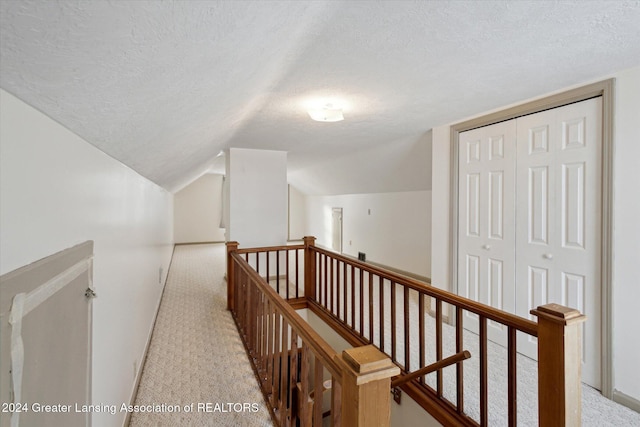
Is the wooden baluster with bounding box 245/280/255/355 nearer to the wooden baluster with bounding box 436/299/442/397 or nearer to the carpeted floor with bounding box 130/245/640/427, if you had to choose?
the carpeted floor with bounding box 130/245/640/427

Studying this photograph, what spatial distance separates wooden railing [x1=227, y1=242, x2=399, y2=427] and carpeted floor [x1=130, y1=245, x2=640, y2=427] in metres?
0.15

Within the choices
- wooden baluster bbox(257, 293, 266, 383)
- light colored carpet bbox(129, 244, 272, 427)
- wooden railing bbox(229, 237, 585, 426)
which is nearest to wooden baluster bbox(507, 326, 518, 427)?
wooden railing bbox(229, 237, 585, 426)

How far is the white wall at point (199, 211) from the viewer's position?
27.8 feet

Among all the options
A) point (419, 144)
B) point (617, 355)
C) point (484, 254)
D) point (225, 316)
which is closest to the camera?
point (617, 355)

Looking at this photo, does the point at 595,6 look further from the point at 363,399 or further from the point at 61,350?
the point at 61,350

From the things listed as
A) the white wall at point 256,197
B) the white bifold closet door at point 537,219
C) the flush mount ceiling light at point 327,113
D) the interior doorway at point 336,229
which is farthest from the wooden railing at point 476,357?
the interior doorway at point 336,229

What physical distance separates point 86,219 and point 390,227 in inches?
193

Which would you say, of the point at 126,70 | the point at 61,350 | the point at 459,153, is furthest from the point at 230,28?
the point at 459,153

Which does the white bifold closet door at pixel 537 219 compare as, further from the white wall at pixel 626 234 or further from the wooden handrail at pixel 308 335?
the wooden handrail at pixel 308 335

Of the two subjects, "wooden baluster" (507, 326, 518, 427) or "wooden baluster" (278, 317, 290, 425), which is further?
"wooden baluster" (278, 317, 290, 425)

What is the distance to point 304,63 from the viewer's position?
1662 mm

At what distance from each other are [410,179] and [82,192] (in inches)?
166

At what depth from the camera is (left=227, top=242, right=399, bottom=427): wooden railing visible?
82 centimetres

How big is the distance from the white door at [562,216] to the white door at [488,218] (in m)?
0.08
